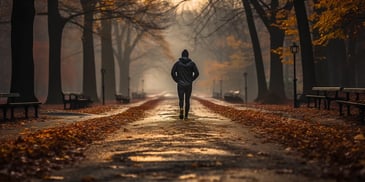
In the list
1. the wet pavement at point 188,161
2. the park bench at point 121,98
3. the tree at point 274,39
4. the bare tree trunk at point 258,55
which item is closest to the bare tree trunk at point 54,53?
the park bench at point 121,98

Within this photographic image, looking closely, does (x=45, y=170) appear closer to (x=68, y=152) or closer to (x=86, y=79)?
(x=68, y=152)

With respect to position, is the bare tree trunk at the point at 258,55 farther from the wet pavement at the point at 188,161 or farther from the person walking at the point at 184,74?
the wet pavement at the point at 188,161

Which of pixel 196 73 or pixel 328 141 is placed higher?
pixel 196 73

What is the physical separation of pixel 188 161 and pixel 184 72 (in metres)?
8.69

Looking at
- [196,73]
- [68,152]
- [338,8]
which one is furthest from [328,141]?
[338,8]

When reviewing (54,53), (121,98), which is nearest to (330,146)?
(54,53)

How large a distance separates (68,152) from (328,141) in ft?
14.5

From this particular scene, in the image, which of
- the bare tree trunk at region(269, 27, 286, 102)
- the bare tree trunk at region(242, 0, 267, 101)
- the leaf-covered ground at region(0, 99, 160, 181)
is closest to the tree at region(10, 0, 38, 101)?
the leaf-covered ground at region(0, 99, 160, 181)

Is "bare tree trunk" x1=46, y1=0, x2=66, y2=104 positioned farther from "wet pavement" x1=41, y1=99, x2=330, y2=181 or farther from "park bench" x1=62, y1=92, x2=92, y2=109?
"wet pavement" x1=41, y1=99, x2=330, y2=181

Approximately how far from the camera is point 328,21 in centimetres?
2033

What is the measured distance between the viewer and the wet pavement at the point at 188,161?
20.1 feet

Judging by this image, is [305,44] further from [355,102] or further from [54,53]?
[54,53]

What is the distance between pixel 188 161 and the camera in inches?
284

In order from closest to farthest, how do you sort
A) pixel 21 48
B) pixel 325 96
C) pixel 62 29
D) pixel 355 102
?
pixel 355 102, pixel 325 96, pixel 21 48, pixel 62 29
